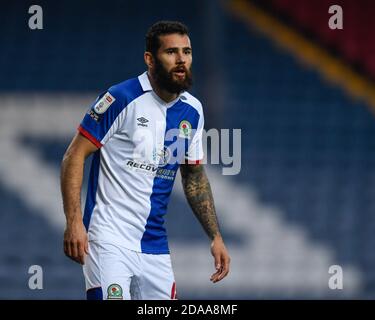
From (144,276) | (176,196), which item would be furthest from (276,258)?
(144,276)

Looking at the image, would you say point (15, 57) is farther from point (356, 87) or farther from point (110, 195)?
point (110, 195)

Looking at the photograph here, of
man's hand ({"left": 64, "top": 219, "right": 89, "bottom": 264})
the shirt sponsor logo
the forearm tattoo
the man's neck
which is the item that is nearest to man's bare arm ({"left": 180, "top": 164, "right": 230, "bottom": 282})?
the forearm tattoo

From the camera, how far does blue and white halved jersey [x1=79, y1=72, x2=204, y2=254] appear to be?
527 cm

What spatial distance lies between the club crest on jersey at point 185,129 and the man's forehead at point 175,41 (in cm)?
44

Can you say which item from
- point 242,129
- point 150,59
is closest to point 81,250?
point 150,59

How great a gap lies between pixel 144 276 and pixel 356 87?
6.94m

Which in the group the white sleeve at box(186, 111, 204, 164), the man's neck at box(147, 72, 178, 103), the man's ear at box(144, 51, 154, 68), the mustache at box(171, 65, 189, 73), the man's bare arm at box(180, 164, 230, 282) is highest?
the man's ear at box(144, 51, 154, 68)

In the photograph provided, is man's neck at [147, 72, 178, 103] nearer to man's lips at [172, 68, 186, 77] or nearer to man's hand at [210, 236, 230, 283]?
man's lips at [172, 68, 186, 77]

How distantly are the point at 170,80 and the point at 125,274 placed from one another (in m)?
1.02

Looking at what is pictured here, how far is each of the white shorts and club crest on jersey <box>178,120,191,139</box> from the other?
65cm

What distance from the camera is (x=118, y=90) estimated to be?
5312 millimetres

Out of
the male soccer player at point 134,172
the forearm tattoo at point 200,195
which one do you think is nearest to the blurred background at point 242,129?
the forearm tattoo at point 200,195

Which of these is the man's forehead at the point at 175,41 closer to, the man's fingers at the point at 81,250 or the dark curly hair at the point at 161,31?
the dark curly hair at the point at 161,31

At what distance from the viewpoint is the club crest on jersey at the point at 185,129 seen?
555cm
